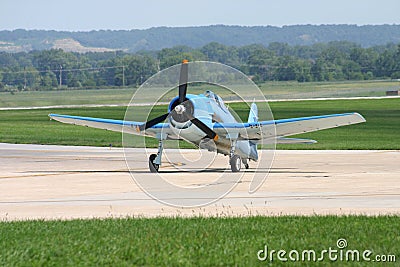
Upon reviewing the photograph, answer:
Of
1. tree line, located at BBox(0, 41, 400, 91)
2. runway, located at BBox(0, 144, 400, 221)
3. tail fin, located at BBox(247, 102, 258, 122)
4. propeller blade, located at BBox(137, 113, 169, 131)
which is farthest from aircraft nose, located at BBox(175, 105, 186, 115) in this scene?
tree line, located at BBox(0, 41, 400, 91)

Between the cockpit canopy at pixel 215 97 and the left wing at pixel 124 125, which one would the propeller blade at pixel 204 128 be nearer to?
the left wing at pixel 124 125

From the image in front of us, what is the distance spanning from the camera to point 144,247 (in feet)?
40.1

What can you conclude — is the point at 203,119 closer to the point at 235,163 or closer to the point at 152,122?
the point at 152,122

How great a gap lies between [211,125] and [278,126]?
2125mm

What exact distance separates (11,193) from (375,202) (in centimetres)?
826

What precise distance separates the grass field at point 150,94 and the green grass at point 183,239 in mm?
73303

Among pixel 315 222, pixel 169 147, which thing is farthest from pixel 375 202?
pixel 169 147

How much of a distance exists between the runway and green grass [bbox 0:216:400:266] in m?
1.78

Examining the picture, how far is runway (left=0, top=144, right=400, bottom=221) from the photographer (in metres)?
17.1

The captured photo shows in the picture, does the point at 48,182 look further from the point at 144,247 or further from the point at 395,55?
the point at 395,55

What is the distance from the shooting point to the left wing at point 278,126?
25094 millimetres

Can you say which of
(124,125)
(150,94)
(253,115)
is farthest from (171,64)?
(124,125)

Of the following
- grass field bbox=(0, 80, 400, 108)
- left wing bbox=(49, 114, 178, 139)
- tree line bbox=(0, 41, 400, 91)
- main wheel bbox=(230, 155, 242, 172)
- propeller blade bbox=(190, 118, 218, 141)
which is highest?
propeller blade bbox=(190, 118, 218, 141)

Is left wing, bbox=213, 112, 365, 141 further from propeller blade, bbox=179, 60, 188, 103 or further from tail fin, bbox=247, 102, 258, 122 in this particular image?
tail fin, bbox=247, 102, 258, 122
